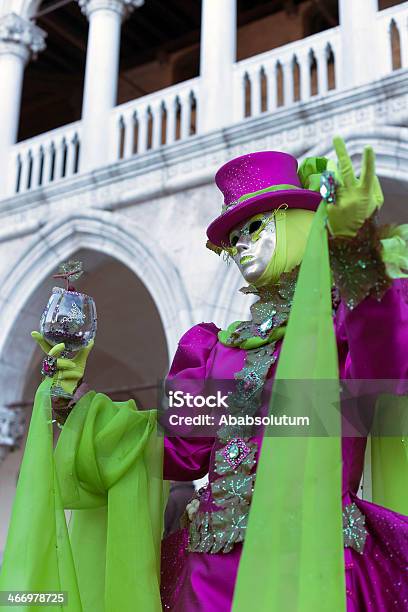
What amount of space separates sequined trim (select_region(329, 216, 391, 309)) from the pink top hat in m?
0.41

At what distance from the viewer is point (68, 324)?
174cm

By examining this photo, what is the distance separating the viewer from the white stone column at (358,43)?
15.9 feet

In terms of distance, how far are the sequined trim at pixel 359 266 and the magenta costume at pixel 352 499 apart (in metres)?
0.03

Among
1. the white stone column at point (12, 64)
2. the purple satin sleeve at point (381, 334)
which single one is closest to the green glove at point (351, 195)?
the purple satin sleeve at point (381, 334)

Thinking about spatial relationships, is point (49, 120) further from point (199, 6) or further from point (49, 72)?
point (199, 6)

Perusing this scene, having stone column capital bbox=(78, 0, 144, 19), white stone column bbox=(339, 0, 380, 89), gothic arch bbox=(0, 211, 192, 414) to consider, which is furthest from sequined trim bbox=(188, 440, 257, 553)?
stone column capital bbox=(78, 0, 144, 19)

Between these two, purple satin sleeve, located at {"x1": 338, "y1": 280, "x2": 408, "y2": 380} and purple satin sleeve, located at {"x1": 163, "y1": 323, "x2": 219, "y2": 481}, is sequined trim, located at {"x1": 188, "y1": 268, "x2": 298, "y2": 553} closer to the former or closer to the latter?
purple satin sleeve, located at {"x1": 163, "y1": 323, "x2": 219, "y2": 481}

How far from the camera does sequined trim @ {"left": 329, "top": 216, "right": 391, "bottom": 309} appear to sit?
1.29 meters

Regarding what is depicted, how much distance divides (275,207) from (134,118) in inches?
178

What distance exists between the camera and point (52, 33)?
8.61 m

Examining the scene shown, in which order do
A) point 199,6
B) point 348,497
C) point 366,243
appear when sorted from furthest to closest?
point 199,6, point 348,497, point 366,243

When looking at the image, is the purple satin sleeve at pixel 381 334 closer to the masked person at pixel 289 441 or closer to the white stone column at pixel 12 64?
the masked person at pixel 289 441

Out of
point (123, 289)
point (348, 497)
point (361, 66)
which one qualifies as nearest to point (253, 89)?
point (361, 66)

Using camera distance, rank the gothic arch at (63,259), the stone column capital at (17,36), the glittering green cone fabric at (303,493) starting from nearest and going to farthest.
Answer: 1. the glittering green cone fabric at (303,493)
2. the gothic arch at (63,259)
3. the stone column capital at (17,36)
